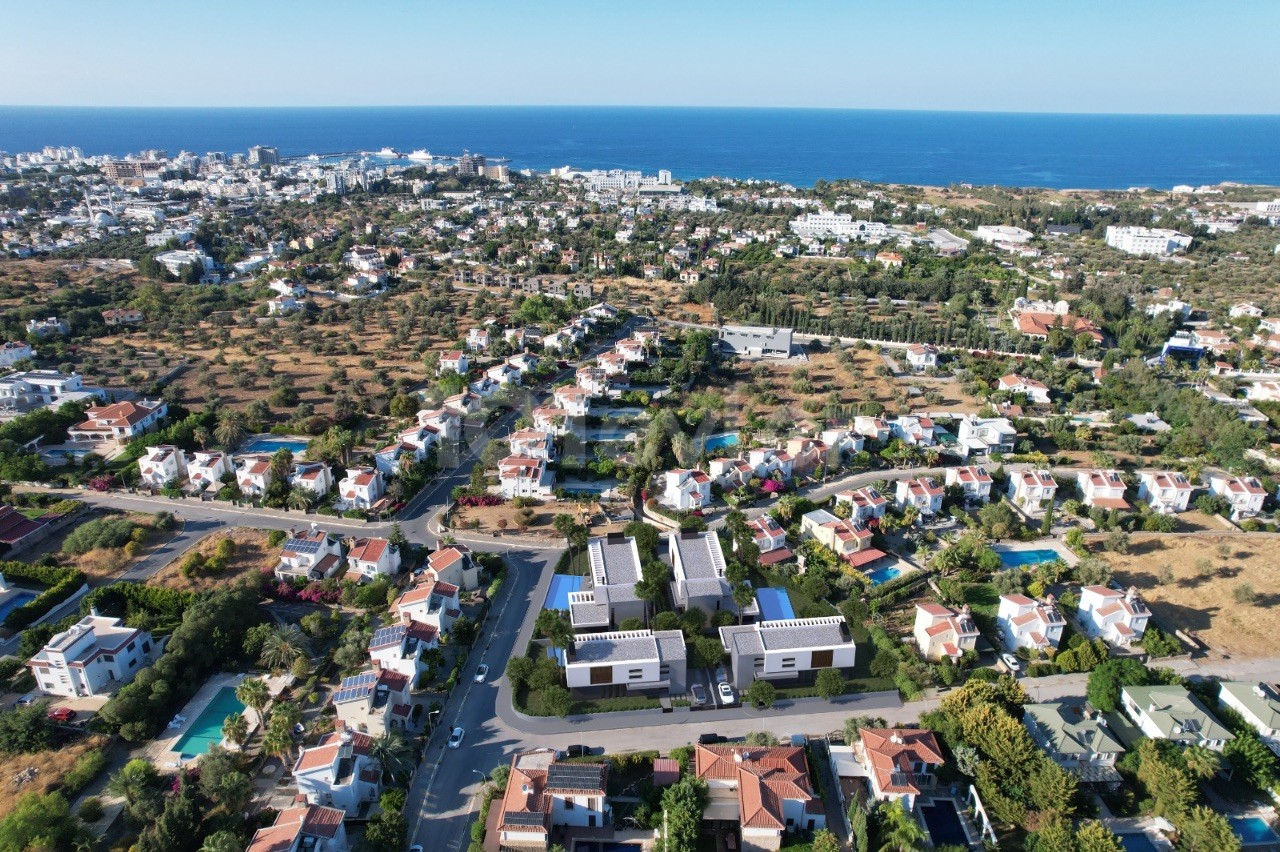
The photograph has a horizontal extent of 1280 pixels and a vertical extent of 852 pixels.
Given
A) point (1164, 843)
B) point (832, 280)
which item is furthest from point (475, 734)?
point (832, 280)

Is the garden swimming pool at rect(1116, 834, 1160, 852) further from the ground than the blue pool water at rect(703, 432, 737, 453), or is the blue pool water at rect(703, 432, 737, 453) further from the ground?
the blue pool water at rect(703, 432, 737, 453)

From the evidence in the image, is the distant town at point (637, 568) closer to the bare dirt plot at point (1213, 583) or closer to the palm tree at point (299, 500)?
the bare dirt plot at point (1213, 583)

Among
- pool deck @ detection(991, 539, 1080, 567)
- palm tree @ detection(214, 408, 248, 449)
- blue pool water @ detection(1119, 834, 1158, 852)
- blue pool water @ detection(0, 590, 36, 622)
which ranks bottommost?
blue pool water @ detection(1119, 834, 1158, 852)

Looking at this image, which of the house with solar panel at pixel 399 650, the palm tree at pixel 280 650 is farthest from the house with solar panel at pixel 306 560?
the house with solar panel at pixel 399 650

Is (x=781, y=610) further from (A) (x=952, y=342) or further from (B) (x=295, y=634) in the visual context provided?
(A) (x=952, y=342)

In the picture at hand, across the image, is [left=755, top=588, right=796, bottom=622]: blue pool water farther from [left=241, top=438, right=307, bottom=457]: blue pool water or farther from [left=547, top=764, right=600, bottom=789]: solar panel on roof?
[left=241, top=438, right=307, bottom=457]: blue pool water

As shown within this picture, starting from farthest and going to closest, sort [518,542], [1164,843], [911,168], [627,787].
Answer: [911,168], [518,542], [627,787], [1164,843]

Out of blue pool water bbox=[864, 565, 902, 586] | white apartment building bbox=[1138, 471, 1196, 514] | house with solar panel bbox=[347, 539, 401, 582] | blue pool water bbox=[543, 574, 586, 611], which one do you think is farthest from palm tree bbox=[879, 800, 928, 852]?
white apartment building bbox=[1138, 471, 1196, 514]
